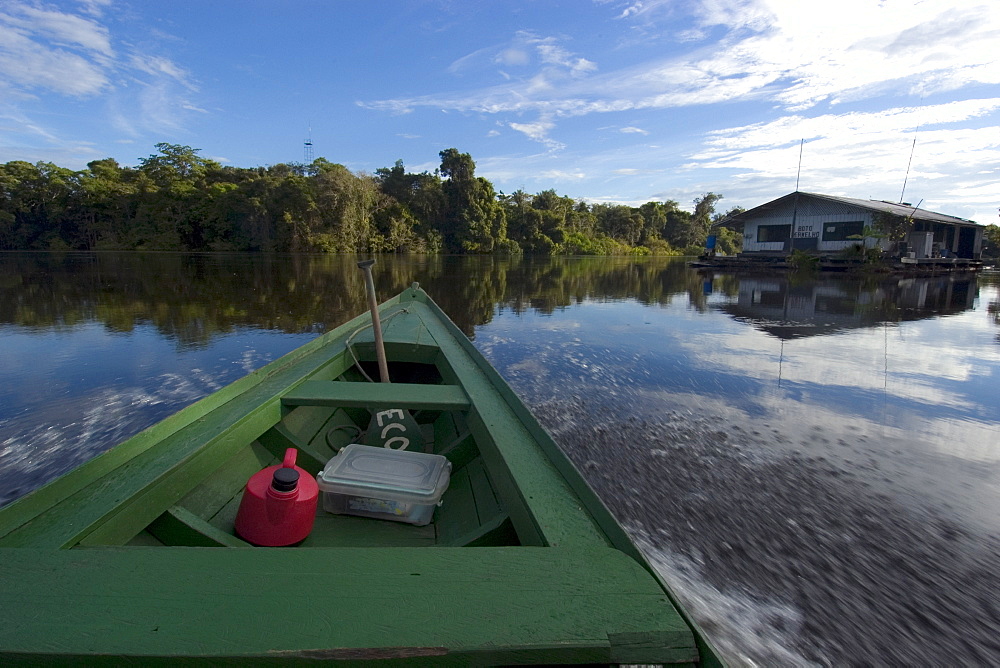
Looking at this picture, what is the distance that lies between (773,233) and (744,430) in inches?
960

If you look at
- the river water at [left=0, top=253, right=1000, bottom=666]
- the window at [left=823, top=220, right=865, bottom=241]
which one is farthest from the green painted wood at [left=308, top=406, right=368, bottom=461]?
the window at [left=823, top=220, right=865, bottom=241]

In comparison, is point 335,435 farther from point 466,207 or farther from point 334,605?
point 466,207

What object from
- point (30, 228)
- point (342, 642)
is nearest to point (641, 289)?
point (342, 642)

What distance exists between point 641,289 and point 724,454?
12723 millimetres

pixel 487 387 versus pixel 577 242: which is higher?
pixel 577 242

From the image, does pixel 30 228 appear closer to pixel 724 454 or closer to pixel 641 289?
pixel 641 289

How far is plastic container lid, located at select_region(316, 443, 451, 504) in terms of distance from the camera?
195 cm

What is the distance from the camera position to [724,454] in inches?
138

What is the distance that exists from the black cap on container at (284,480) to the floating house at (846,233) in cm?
2459

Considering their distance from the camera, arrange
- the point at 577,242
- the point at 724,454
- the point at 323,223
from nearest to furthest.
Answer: the point at 724,454, the point at 323,223, the point at 577,242

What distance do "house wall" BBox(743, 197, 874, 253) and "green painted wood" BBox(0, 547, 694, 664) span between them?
2558cm

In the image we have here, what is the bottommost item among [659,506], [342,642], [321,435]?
[659,506]

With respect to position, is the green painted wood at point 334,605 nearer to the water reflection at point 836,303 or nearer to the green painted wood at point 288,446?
the green painted wood at point 288,446

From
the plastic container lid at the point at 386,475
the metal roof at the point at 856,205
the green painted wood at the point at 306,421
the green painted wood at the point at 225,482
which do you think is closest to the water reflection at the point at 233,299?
the green painted wood at the point at 306,421
